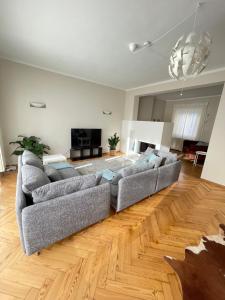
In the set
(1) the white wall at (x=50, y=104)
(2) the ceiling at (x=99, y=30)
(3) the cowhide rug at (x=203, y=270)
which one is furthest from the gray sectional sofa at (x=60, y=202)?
(1) the white wall at (x=50, y=104)

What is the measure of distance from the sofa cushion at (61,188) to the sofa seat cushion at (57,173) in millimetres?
525

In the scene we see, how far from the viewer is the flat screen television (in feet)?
15.1

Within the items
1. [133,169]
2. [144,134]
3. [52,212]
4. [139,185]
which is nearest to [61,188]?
[52,212]

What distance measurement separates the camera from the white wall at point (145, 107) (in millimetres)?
6191

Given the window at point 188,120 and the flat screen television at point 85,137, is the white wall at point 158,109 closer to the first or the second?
the window at point 188,120

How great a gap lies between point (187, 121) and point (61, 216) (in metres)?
7.06

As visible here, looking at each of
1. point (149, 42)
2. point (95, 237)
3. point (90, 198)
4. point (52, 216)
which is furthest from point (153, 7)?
point (95, 237)

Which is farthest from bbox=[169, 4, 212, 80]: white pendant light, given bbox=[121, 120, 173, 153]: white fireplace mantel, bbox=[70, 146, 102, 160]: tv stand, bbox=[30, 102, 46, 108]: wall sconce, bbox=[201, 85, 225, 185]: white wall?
bbox=[70, 146, 102, 160]: tv stand

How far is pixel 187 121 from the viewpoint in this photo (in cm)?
667

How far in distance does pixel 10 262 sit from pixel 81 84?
4591mm

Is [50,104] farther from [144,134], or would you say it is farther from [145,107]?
[145,107]

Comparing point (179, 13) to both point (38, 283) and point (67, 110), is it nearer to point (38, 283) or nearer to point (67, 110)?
point (38, 283)

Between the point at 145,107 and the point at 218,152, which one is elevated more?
the point at 145,107

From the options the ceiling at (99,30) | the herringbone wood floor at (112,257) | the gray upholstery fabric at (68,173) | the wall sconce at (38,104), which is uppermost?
the ceiling at (99,30)
